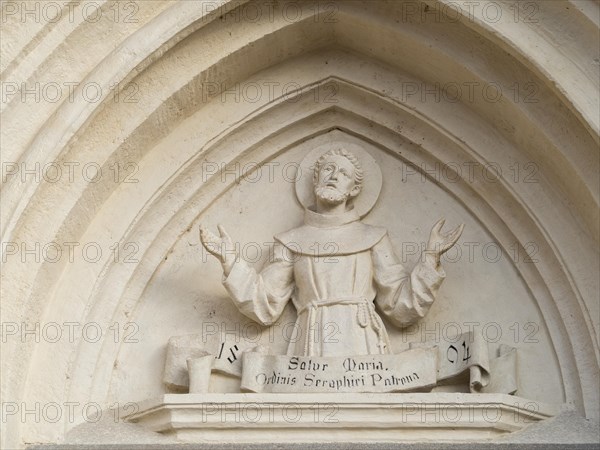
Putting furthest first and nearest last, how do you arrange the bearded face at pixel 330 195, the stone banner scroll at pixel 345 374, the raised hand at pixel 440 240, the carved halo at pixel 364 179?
Answer: the carved halo at pixel 364 179 < the bearded face at pixel 330 195 < the raised hand at pixel 440 240 < the stone banner scroll at pixel 345 374

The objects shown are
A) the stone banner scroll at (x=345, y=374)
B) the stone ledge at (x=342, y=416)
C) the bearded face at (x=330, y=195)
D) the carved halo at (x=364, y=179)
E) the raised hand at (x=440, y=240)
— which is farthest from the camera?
the carved halo at (x=364, y=179)

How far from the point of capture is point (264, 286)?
658cm

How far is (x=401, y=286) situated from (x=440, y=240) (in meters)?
0.28

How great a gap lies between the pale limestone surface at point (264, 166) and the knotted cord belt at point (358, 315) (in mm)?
201

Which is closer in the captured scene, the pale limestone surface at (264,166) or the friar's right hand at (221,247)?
the pale limestone surface at (264,166)

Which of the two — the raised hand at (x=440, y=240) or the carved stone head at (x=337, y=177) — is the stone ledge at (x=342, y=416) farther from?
the carved stone head at (x=337, y=177)

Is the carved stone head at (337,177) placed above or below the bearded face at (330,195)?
above

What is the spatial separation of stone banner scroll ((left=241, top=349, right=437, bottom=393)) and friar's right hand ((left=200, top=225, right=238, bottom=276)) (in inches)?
19.4

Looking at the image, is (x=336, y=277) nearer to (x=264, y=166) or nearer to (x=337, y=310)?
(x=337, y=310)

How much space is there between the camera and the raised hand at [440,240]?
641 centimetres

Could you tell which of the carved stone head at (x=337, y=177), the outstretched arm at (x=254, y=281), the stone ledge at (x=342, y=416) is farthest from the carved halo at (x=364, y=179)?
the stone ledge at (x=342, y=416)

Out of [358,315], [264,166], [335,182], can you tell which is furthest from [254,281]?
[264,166]

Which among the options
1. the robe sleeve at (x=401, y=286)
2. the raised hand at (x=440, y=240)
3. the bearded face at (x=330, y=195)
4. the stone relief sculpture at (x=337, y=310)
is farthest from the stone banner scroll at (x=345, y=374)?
the bearded face at (x=330, y=195)

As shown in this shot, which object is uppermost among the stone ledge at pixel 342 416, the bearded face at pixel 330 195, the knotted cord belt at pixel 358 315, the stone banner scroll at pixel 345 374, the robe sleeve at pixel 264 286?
the bearded face at pixel 330 195
